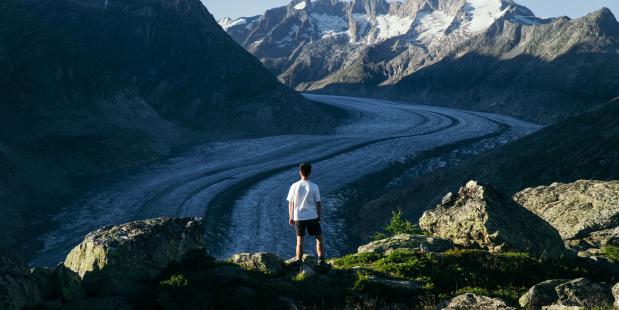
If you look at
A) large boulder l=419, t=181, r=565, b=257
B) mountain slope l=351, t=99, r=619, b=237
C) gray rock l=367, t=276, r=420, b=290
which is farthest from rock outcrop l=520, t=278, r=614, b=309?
mountain slope l=351, t=99, r=619, b=237

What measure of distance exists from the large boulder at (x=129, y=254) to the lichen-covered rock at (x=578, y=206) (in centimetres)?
1635

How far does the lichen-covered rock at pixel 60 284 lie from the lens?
1196 cm

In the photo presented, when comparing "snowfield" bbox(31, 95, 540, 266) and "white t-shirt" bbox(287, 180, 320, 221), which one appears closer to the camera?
"white t-shirt" bbox(287, 180, 320, 221)

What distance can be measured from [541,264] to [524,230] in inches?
74.1

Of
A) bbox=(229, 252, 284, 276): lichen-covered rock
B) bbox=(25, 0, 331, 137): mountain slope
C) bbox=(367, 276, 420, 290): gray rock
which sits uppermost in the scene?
bbox=(25, 0, 331, 137): mountain slope

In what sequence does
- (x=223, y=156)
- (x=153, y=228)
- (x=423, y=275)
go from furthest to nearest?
(x=223, y=156)
(x=423, y=275)
(x=153, y=228)

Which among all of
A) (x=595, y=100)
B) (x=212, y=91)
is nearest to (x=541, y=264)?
(x=212, y=91)

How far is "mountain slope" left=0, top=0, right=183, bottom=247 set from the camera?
57.8m

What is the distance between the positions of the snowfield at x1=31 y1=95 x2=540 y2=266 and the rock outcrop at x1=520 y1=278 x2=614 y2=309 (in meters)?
31.1

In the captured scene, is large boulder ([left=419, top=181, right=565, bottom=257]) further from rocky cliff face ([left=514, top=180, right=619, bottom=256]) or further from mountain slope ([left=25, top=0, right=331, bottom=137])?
mountain slope ([left=25, top=0, right=331, bottom=137])

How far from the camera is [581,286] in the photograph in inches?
494

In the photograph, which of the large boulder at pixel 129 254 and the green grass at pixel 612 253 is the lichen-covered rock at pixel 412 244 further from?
the large boulder at pixel 129 254

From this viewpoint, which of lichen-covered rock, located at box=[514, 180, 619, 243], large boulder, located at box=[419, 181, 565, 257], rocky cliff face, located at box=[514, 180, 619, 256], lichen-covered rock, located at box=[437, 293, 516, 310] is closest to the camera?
lichen-covered rock, located at box=[437, 293, 516, 310]

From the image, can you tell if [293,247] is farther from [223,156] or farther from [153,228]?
[223,156]
